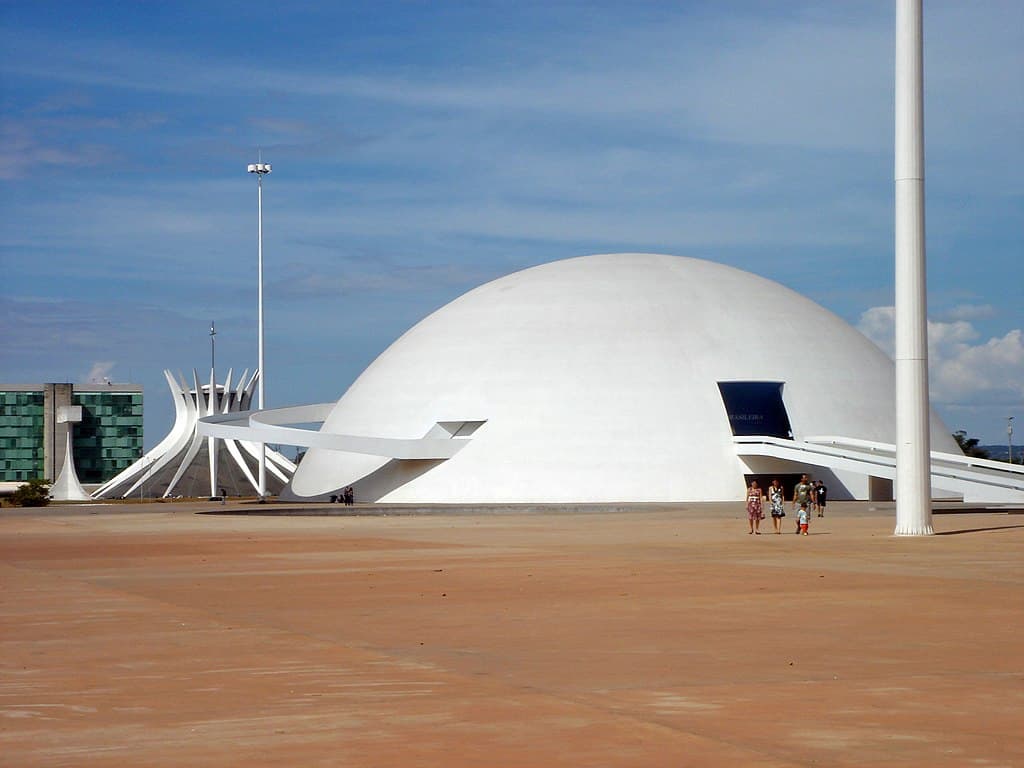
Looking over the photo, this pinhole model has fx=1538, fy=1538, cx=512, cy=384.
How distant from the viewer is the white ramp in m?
55.2

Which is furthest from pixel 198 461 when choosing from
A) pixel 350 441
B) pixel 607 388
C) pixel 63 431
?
pixel 63 431

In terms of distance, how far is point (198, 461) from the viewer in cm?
8931

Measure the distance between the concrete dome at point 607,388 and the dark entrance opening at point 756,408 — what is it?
3.45ft

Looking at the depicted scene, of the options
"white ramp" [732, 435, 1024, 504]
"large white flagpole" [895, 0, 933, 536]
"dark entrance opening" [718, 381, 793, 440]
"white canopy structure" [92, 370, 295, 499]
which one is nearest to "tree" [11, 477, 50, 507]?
"white canopy structure" [92, 370, 295, 499]

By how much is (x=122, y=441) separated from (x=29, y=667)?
15757 centimetres

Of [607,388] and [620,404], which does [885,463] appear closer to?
[620,404]

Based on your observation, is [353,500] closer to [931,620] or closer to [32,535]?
[32,535]

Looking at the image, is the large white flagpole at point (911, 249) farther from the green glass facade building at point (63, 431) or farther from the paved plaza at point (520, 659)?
the green glass facade building at point (63, 431)

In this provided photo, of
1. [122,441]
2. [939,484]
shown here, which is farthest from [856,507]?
[122,441]

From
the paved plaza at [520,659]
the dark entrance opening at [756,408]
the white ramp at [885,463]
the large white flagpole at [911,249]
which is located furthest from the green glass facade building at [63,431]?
the paved plaza at [520,659]

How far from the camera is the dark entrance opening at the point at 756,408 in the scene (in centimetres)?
6494

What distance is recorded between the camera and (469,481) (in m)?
63.8

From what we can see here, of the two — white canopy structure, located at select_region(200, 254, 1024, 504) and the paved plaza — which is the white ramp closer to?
white canopy structure, located at select_region(200, 254, 1024, 504)

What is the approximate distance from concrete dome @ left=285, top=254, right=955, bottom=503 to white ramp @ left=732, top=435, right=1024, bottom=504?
1455mm
